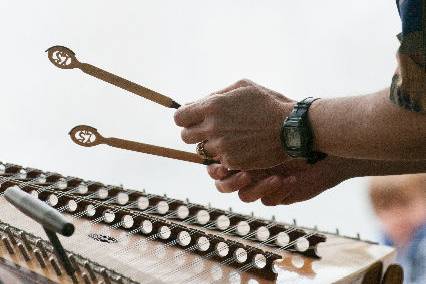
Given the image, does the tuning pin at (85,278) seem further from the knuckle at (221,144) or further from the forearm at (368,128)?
the forearm at (368,128)

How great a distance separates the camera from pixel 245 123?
1097mm

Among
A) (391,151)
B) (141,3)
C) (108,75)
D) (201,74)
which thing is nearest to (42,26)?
(141,3)

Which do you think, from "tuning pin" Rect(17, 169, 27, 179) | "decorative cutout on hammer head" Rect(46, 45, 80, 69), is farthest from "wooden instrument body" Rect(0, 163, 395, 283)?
"tuning pin" Rect(17, 169, 27, 179)

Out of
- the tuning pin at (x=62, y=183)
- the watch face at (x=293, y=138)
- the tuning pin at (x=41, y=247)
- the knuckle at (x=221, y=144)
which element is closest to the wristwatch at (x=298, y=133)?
the watch face at (x=293, y=138)

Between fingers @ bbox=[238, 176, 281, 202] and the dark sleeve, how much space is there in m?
0.44

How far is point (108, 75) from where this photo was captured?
3.89ft

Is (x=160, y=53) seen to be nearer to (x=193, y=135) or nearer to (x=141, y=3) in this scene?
(x=141, y=3)

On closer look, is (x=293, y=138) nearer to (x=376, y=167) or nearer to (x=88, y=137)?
(x=376, y=167)

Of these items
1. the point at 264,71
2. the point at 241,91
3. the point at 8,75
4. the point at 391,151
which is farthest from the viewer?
the point at 8,75

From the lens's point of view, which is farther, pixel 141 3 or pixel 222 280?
pixel 141 3

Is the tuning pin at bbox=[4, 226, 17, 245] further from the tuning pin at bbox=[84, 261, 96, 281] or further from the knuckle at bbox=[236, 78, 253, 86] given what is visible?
the knuckle at bbox=[236, 78, 253, 86]

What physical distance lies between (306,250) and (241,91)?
298 mm

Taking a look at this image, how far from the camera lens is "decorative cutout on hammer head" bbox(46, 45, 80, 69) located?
3.82 feet

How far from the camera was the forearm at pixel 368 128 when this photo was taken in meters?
0.90
